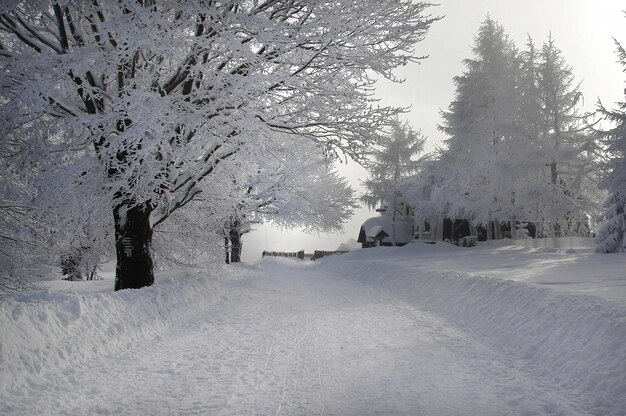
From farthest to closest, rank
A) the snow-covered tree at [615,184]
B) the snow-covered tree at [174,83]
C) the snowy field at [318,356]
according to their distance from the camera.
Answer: the snow-covered tree at [615,184] → the snow-covered tree at [174,83] → the snowy field at [318,356]

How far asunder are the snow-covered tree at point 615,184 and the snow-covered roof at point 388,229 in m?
24.9

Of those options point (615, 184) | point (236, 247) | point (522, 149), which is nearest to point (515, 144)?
point (522, 149)

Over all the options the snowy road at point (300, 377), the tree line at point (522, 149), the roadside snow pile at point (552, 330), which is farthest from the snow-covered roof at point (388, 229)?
the snowy road at point (300, 377)

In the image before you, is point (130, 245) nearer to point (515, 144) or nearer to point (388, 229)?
point (515, 144)

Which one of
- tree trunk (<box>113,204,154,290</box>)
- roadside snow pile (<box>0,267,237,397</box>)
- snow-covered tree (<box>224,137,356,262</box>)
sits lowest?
roadside snow pile (<box>0,267,237,397</box>)

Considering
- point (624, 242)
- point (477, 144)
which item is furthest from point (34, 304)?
point (477, 144)

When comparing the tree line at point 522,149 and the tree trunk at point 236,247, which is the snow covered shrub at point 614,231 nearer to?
the tree line at point 522,149

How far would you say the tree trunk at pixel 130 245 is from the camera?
32.3ft

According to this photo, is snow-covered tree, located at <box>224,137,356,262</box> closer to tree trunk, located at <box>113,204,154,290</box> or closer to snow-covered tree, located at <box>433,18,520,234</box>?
tree trunk, located at <box>113,204,154,290</box>

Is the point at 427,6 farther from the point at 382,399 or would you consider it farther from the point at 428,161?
the point at 428,161

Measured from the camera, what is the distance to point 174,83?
9.21m

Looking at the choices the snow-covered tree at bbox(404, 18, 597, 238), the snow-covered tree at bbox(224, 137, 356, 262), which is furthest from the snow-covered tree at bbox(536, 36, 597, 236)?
the snow-covered tree at bbox(224, 137, 356, 262)

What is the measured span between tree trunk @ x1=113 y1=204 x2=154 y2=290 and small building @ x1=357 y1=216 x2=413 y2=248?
111 ft

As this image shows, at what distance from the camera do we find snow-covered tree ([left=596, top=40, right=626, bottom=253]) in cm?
1722
